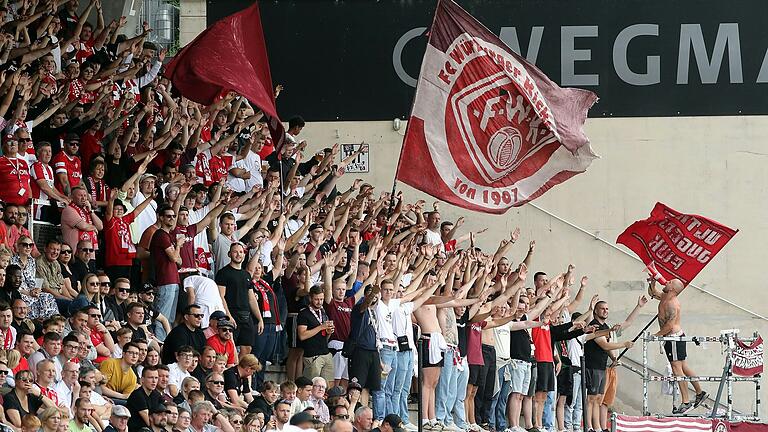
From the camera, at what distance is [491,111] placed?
14438 mm

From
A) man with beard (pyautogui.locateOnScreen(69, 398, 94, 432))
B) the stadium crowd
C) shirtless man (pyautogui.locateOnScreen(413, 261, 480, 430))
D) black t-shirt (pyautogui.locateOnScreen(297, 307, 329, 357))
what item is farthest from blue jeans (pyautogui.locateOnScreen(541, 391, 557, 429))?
man with beard (pyautogui.locateOnScreen(69, 398, 94, 432))

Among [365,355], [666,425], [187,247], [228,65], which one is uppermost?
[228,65]

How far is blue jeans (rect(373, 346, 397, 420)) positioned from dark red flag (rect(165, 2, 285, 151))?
108 inches

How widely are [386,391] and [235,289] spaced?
2.23 meters

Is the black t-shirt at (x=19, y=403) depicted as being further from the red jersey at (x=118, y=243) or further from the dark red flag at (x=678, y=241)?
the dark red flag at (x=678, y=241)

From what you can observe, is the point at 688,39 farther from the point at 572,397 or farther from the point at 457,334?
the point at 457,334

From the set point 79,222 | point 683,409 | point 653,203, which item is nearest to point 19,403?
point 79,222

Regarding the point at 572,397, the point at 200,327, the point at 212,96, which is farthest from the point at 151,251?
the point at 572,397

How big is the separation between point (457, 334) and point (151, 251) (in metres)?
4.38

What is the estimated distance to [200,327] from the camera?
14.1m

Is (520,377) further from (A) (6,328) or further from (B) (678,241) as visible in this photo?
(A) (6,328)

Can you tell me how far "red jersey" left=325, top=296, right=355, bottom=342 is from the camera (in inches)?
624

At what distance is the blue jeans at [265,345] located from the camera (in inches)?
607

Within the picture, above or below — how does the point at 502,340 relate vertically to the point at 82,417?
above
